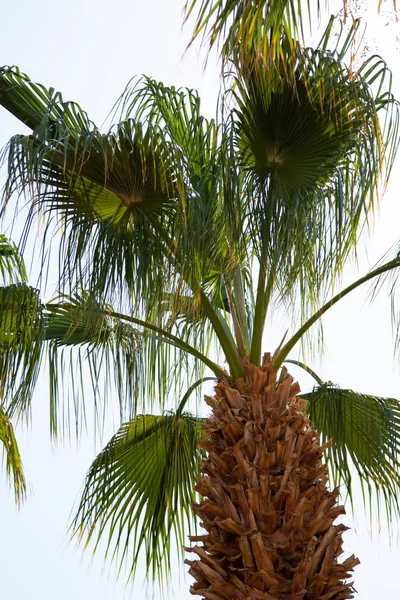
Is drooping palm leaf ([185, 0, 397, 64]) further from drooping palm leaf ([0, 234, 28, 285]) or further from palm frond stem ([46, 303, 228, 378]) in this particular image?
drooping palm leaf ([0, 234, 28, 285])

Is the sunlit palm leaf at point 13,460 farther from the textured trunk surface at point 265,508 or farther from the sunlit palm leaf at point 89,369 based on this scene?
the textured trunk surface at point 265,508

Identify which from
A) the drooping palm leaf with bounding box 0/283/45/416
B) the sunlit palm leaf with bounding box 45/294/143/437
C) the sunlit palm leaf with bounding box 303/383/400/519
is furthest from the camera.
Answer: the sunlit palm leaf with bounding box 303/383/400/519

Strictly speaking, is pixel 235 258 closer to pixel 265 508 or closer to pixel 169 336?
pixel 169 336

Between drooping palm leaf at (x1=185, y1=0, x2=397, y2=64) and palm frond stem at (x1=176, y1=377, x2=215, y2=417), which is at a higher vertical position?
drooping palm leaf at (x1=185, y1=0, x2=397, y2=64)

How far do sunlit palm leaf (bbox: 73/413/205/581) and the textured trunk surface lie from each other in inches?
45.6

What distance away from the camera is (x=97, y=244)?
4.90m

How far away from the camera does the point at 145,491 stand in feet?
19.9

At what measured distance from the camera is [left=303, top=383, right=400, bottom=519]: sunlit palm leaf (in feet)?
18.7

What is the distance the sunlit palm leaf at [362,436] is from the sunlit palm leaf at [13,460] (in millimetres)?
2575

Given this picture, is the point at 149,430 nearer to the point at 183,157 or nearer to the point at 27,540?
the point at 183,157

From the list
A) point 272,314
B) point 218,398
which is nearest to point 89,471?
point 218,398

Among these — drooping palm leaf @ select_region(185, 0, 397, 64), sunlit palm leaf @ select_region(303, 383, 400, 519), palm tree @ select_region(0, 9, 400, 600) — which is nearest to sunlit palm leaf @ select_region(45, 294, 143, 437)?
palm tree @ select_region(0, 9, 400, 600)

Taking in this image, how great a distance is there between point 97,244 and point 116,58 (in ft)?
11.5

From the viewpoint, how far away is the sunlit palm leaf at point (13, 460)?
6.84 meters
